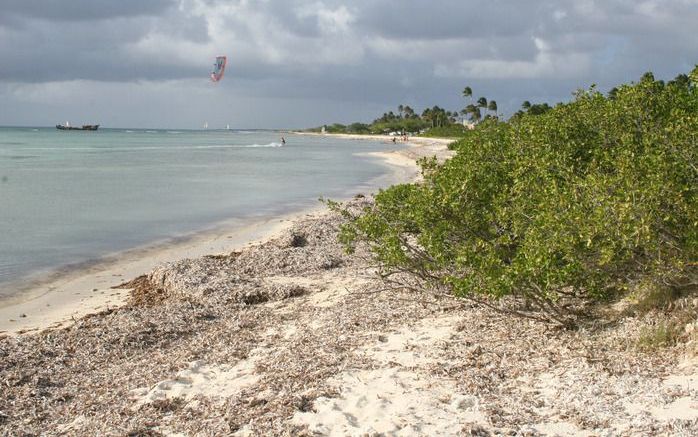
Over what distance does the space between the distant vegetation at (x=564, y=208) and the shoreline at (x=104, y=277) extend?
5786mm

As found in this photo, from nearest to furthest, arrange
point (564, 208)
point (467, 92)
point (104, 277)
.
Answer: point (564, 208) < point (104, 277) < point (467, 92)

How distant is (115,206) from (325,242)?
46.3 ft

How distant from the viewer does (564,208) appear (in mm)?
6695

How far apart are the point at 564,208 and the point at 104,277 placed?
11.0m

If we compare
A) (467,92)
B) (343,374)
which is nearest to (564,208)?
(343,374)

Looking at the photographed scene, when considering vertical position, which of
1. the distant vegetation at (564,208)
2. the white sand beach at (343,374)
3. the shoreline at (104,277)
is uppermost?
the distant vegetation at (564,208)

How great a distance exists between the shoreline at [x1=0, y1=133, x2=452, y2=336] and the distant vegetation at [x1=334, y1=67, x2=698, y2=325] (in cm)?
579

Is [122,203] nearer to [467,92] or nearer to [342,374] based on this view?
[342,374]

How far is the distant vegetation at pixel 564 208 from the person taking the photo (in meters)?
6.39

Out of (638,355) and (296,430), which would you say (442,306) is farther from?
(296,430)

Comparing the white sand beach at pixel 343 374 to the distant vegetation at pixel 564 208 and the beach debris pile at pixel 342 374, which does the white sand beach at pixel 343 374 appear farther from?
the distant vegetation at pixel 564 208

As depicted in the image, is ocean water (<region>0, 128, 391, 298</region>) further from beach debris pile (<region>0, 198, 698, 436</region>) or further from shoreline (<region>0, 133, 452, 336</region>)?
beach debris pile (<region>0, 198, 698, 436</region>)

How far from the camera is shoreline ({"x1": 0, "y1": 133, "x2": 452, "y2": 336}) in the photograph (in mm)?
11469

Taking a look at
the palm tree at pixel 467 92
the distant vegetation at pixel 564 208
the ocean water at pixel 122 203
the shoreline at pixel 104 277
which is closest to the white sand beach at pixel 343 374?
the distant vegetation at pixel 564 208
